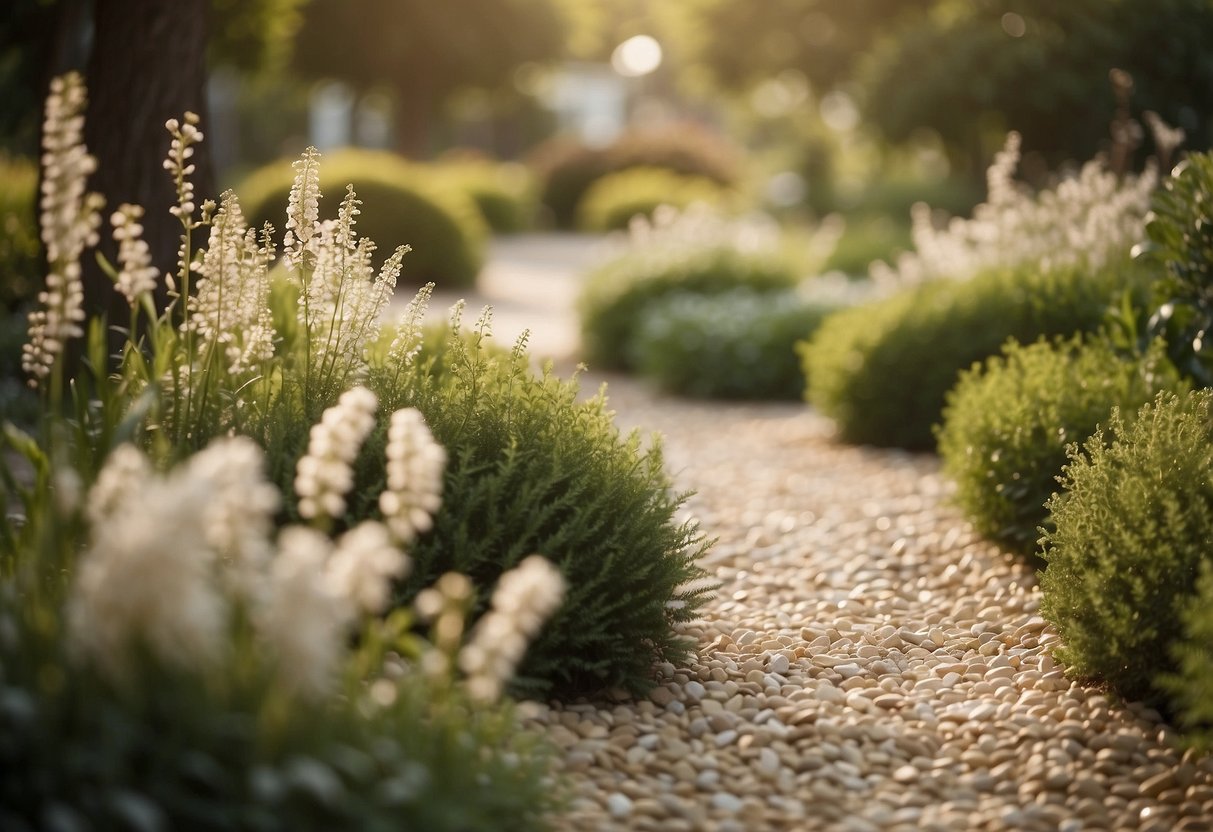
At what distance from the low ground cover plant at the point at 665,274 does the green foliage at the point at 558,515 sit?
6421 millimetres

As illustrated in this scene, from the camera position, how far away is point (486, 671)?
196 centimetres

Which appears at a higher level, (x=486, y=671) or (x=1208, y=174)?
(x=1208, y=174)

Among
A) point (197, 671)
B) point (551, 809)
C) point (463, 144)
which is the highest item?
point (463, 144)

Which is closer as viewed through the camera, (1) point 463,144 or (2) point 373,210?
(2) point 373,210

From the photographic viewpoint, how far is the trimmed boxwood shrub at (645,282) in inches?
396

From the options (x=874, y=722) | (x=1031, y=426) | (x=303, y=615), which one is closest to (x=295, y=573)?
(x=303, y=615)

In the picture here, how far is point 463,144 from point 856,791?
45.8m

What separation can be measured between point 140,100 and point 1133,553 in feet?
14.1

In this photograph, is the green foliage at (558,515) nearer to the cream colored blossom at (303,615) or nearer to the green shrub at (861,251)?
the cream colored blossom at (303,615)

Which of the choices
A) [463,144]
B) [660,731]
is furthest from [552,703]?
[463,144]

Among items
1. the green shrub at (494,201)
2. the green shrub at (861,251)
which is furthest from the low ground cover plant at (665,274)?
the green shrub at (494,201)

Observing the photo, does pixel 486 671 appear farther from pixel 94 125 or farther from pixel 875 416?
pixel 875 416

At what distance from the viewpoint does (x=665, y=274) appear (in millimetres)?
10305

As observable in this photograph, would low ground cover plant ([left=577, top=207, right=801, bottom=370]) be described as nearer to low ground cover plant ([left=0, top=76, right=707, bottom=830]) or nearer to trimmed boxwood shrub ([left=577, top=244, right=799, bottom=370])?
trimmed boxwood shrub ([left=577, top=244, right=799, bottom=370])
